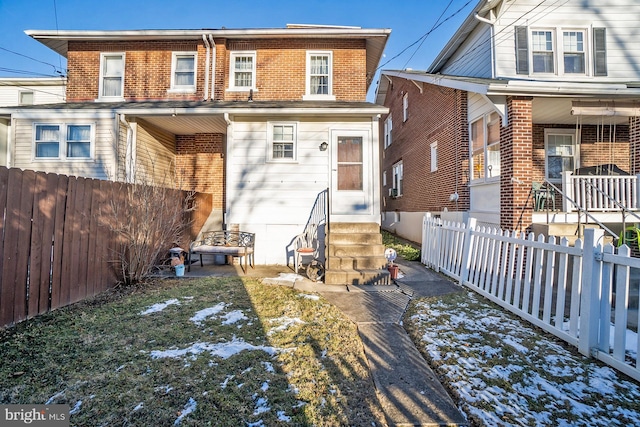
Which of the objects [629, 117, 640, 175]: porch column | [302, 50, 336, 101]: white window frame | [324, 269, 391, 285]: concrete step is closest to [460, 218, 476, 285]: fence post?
[324, 269, 391, 285]: concrete step

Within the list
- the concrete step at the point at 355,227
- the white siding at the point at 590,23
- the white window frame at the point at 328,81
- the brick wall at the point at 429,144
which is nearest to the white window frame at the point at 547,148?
the white siding at the point at 590,23

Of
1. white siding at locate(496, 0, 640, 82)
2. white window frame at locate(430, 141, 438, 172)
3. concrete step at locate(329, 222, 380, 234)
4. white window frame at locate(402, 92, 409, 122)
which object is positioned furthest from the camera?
white window frame at locate(402, 92, 409, 122)

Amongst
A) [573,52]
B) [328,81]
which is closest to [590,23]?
[573,52]

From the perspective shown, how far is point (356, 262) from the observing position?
6199mm

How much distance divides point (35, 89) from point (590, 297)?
2464 cm

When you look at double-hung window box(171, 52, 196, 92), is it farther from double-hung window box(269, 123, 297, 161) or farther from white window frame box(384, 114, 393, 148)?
white window frame box(384, 114, 393, 148)

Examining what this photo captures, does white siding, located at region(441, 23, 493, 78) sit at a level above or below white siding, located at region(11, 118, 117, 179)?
above

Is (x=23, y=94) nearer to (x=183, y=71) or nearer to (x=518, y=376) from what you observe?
(x=183, y=71)

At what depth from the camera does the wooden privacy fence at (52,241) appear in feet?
12.0

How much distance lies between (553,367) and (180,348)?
3.90 meters

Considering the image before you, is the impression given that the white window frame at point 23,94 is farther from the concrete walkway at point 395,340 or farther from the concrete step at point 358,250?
the concrete step at point 358,250

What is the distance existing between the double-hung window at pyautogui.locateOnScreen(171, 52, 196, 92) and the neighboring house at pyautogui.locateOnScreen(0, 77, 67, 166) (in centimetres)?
1067

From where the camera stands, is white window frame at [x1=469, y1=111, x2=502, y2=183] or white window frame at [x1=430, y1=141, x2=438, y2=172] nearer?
white window frame at [x1=469, y1=111, x2=502, y2=183]

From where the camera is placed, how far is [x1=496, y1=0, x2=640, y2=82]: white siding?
822 cm
